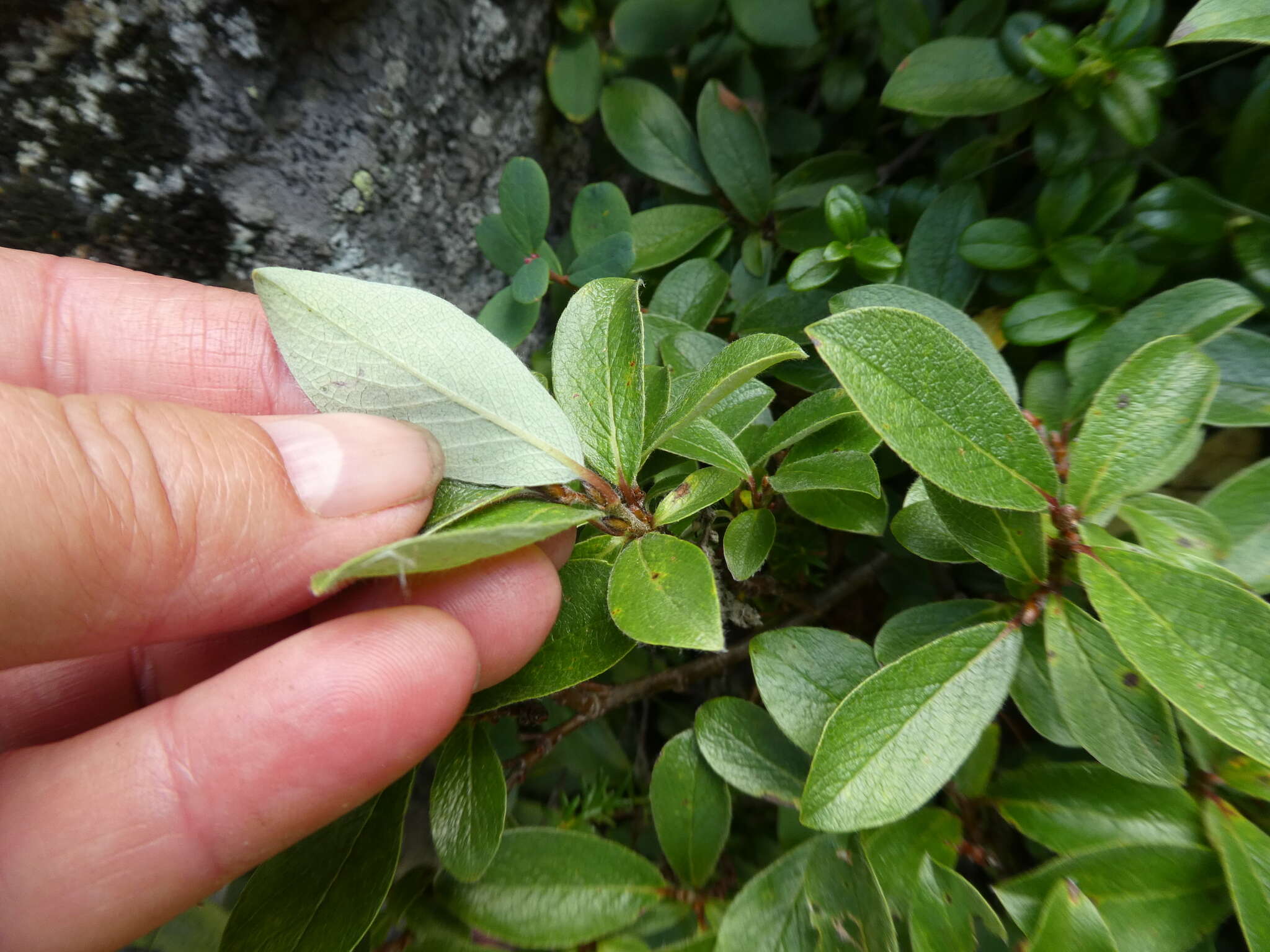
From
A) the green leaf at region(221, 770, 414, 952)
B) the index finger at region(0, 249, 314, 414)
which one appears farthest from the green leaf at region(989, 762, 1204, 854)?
the index finger at region(0, 249, 314, 414)

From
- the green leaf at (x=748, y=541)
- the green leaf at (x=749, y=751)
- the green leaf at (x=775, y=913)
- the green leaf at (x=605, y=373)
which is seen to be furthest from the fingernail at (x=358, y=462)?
the green leaf at (x=775, y=913)

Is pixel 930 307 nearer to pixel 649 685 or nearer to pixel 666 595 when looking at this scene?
pixel 666 595

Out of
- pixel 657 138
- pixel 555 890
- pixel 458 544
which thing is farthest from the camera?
pixel 657 138

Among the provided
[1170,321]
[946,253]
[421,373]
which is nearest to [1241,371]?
[1170,321]

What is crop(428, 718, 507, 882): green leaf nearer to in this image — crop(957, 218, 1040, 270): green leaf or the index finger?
the index finger

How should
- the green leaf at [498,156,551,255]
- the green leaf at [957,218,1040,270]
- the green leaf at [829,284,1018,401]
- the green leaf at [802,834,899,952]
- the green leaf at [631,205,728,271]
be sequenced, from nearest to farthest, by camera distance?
the green leaf at [802,834,899,952] → the green leaf at [829,284,1018,401] → the green leaf at [957,218,1040,270] → the green leaf at [498,156,551,255] → the green leaf at [631,205,728,271]

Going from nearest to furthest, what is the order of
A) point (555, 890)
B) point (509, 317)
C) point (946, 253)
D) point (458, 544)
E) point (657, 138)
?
1. point (458, 544)
2. point (555, 890)
3. point (946, 253)
4. point (509, 317)
5. point (657, 138)

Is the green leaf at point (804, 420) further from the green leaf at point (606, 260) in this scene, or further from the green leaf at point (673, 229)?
the green leaf at point (673, 229)
